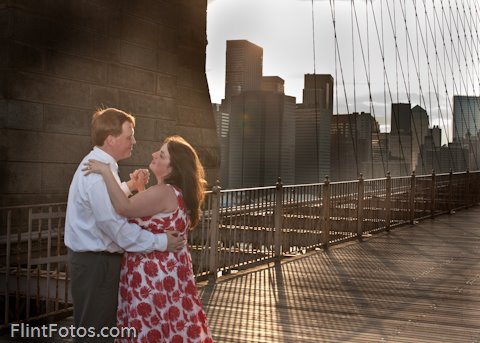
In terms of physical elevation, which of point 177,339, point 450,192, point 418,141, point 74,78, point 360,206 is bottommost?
point 177,339

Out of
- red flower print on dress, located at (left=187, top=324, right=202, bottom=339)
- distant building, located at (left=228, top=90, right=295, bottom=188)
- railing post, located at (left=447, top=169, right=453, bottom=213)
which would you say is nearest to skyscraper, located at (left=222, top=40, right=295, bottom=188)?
distant building, located at (left=228, top=90, right=295, bottom=188)

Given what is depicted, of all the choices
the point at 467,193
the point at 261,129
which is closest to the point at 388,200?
the point at 467,193

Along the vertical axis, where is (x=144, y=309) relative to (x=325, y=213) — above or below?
below

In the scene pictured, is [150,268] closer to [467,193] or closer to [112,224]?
[112,224]

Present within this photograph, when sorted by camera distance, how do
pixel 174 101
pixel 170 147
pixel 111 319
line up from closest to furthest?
pixel 111 319
pixel 170 147
pixel 174 101

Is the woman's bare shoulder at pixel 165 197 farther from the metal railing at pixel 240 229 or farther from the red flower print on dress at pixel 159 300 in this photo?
the metal railing at pixel 240 229

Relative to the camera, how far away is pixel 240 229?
7594 millimetres

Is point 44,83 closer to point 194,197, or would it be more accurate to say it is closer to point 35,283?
point 35,283

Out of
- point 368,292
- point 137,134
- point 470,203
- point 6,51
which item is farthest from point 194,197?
point 470,203

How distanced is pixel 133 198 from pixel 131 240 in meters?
0.20

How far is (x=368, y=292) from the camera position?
671 cm

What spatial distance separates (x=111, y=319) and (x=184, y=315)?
45 cm

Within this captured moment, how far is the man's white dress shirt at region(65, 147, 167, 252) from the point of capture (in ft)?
8.61

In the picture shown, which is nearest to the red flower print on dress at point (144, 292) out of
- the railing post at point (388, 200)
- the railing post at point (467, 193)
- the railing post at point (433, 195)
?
the railing post at point (388, 200)
